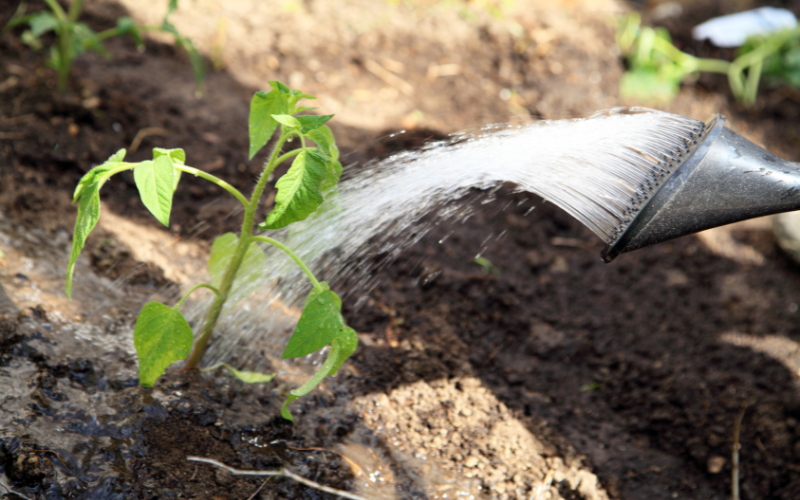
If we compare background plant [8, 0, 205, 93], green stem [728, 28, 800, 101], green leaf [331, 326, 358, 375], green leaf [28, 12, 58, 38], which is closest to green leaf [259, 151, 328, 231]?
green leaf [331, 326, 358, 375]

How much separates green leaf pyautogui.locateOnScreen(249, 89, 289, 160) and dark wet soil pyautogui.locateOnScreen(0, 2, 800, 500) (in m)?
0.77

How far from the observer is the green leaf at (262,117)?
53.4 inches

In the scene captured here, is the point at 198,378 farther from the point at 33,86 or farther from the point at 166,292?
the point at 33,86

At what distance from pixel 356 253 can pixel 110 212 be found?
99 cm

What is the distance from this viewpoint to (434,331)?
2168 mm

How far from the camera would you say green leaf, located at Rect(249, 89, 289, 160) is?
136 cm

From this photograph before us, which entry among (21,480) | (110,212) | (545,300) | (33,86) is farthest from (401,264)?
(33,86)

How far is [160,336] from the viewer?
134 centimetres

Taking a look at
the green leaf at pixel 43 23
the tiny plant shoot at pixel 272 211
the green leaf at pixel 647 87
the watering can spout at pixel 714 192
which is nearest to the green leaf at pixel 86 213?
the tiny plant shoot at pixel 272 211

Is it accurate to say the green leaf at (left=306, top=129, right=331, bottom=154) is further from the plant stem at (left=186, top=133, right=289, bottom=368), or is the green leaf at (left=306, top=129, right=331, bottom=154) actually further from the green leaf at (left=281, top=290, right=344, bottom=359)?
the green leaf at (left=281, top=290, right=344, bottom=359)

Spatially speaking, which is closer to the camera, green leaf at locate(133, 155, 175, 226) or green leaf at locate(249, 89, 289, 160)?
green leaf at locate(133, 155, 175, 226)

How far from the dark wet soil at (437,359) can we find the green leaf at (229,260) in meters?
0.34

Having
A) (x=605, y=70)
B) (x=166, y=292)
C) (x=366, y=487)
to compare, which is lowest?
(x=366, y=487)

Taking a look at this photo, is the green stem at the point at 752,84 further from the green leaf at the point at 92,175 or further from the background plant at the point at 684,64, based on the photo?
the green leaf at the point at 92,175
